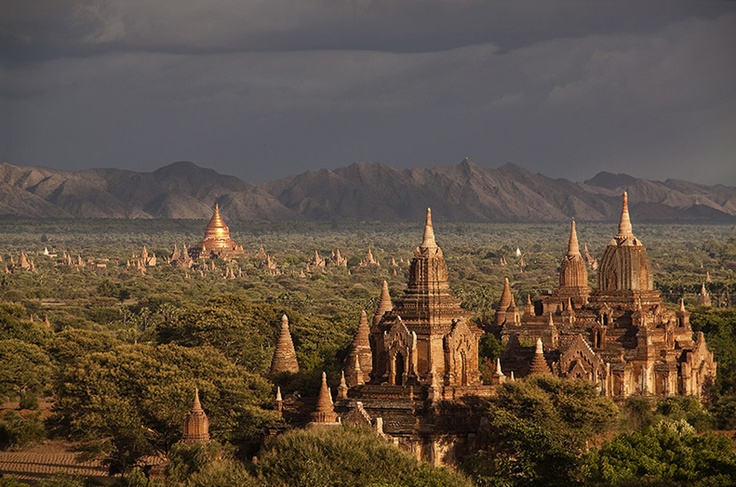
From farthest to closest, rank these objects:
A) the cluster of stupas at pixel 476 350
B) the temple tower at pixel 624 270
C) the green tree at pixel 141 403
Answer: the temple tower at pixel 624 270 → the green tree at pixel 141 403 → the cluster of stupas at pixel 476 350

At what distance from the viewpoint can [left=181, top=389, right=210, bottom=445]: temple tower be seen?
4644cm

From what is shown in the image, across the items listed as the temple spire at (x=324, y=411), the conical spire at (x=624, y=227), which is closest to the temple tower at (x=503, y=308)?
the conical spire at (x=624, y=227)

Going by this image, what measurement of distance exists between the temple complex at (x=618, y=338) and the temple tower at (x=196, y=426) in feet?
42.6

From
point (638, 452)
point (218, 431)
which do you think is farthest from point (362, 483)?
point (218, 431)

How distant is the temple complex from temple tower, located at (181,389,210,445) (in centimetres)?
1299

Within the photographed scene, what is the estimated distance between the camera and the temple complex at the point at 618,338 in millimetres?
62156

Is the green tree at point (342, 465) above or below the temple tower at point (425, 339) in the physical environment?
below

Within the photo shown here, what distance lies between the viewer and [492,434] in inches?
1822

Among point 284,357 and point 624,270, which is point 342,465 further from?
point 624,270

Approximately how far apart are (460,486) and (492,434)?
868 cm

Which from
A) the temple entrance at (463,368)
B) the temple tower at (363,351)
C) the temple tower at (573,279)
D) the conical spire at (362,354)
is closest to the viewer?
the temple entrance at (463,368)

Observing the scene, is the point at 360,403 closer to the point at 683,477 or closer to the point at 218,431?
the point at 218,431

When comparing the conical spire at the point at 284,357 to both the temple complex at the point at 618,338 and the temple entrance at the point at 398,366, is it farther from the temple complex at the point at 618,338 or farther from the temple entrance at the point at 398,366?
the temple entrance at the point at 398,366

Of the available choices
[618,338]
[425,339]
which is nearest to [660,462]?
[425,339]
